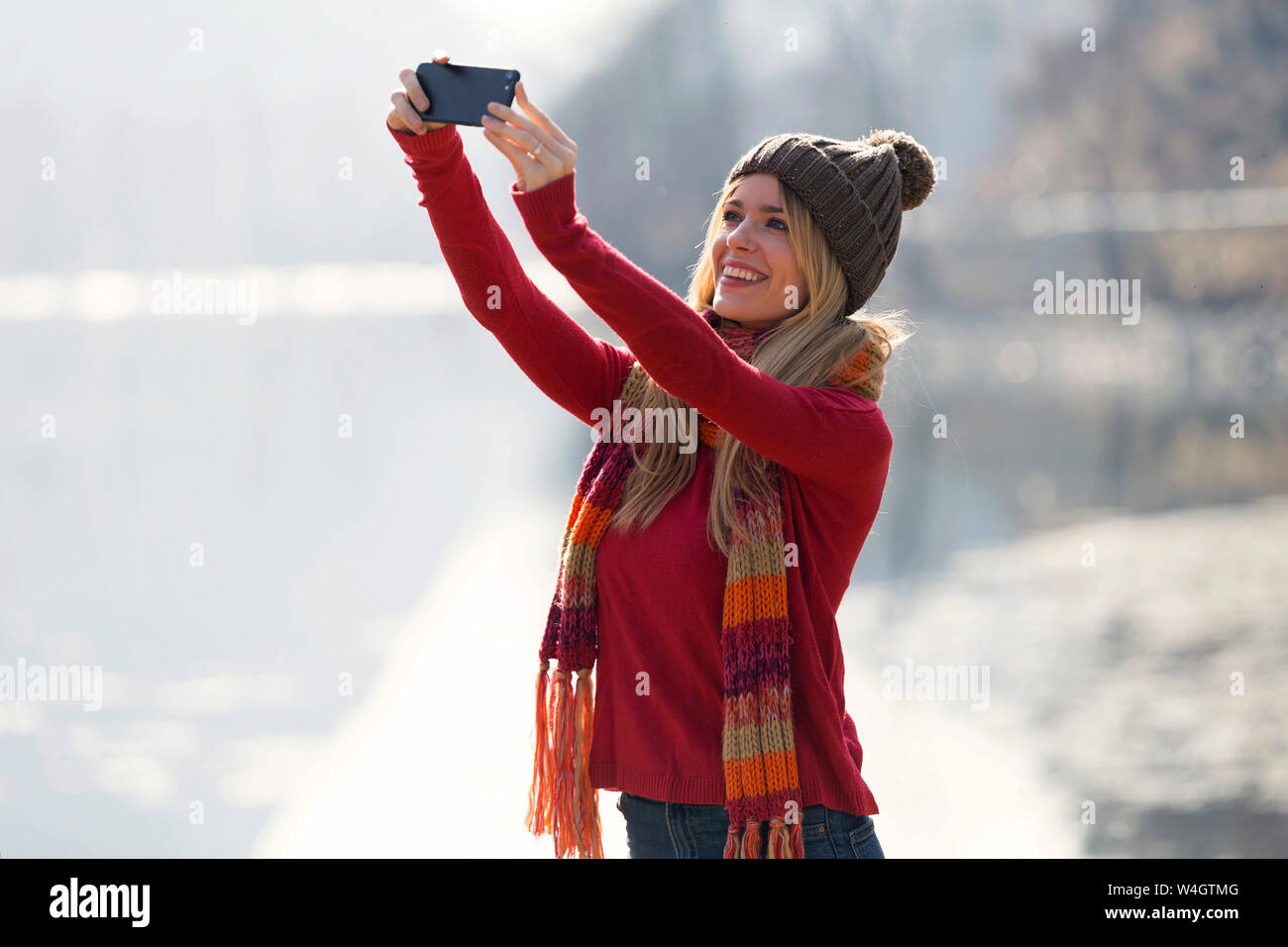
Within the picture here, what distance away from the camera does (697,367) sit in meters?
1.24

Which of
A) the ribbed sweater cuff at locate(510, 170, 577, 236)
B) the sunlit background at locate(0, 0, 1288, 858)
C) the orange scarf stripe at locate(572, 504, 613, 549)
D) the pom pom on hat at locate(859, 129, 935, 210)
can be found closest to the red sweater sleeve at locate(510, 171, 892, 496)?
the ribbed sweater cuff at locate(510, 170, 577, 236)

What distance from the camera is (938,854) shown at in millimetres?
2824

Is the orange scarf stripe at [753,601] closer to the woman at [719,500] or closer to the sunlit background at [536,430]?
the woman at [719,500]

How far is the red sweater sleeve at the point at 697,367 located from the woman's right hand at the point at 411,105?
0.16m

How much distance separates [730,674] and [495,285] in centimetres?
52

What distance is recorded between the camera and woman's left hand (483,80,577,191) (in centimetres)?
118

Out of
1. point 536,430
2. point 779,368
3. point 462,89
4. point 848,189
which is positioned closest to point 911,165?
point 848,189

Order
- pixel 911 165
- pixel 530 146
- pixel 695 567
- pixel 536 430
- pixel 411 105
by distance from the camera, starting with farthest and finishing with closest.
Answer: pixel 536 430, pixel 911 165, pixel 695 567, pixel 411 105, pixel 530 146

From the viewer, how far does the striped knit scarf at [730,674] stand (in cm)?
134

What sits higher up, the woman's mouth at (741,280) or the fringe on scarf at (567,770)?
the woman's mouth at (741,280)

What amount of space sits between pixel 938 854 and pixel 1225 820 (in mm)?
863

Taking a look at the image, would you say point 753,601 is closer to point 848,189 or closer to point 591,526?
point 591,526

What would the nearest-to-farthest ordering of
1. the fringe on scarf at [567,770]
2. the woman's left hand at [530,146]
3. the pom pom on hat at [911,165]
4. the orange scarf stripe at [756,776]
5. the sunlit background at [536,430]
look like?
1. the woman's left hand at [530,146]
2. the orange scarf stripe at [756,776]
3. the fringe on scarf at [567,770]
4. the pom pom on hat at [911,165]
5. the sunlit background at [536,430]

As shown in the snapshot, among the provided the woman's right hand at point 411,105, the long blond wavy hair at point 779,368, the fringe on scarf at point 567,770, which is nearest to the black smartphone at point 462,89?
the woman's right hand at point 411,105
